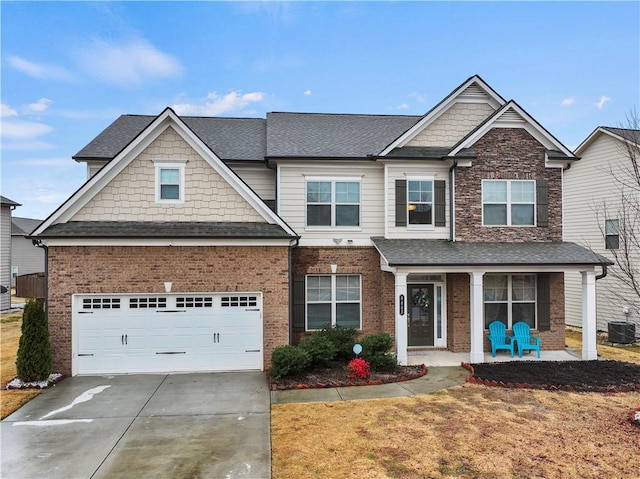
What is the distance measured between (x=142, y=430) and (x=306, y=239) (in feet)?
24.9

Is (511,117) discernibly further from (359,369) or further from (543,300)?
(359,369)

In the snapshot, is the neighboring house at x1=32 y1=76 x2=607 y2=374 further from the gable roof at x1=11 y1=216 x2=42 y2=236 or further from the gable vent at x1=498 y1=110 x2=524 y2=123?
the gable roof at x1=11 y1=216 x2=42 y2=236

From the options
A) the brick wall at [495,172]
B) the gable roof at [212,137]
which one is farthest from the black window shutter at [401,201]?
the gable roof at [212,137]

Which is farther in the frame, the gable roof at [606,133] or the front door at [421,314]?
the gable roof at [606,133]

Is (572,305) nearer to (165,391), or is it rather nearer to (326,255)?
(326,255)

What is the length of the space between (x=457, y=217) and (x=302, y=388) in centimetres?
760

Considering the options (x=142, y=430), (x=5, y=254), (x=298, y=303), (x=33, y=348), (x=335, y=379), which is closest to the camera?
(x=142, y=430)

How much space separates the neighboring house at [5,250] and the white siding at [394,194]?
22.0m

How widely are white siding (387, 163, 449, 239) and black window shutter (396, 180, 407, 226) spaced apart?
10 centimetres

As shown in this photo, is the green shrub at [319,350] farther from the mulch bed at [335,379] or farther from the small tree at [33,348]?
the small tree at [33,348]

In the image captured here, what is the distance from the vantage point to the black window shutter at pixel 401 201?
13.6 meters

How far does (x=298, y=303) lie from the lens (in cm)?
1338

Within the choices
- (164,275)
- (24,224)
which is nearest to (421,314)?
(164,275)

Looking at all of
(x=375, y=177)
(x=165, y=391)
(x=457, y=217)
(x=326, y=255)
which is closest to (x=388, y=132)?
(x=375, y=177)
